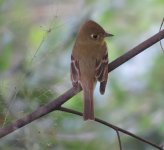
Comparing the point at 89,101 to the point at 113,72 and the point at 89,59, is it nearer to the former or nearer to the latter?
the point at 89,59

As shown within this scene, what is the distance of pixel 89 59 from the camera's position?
2.63m

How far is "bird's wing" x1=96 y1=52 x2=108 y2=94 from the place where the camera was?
2.38 m

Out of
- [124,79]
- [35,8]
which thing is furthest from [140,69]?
[35,8]

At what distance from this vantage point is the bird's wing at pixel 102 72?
2.38m

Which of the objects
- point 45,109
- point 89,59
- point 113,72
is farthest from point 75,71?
point 45,109

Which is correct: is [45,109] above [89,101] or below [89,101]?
above

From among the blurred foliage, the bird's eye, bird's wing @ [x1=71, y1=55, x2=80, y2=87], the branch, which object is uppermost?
the branch

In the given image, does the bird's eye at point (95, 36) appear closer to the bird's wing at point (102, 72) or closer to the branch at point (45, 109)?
the bird's wing at point (102, 72)

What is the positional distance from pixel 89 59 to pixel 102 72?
0.72ft

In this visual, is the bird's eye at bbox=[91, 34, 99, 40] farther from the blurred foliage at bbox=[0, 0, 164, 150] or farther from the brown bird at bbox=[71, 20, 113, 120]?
the blurred foliage at bbox=[0, 0, 164, 150]

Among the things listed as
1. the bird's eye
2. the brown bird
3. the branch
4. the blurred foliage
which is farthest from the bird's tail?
the branch

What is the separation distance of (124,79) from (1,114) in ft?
5.32

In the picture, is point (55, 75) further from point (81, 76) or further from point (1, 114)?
point (1, 114)

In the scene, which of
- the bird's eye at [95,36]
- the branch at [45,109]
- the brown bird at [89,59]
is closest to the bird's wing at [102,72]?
the brown bird at [89,59]
